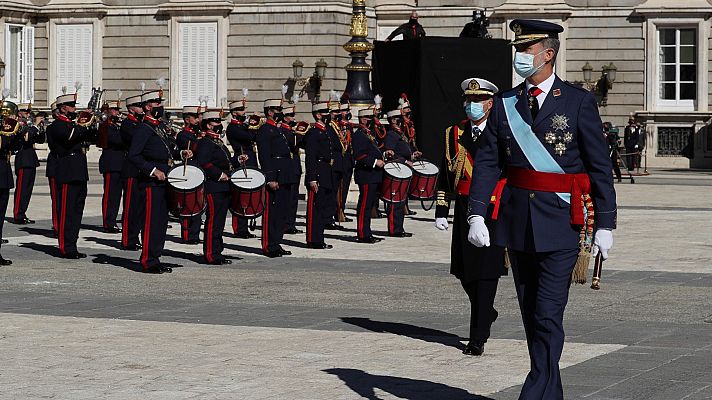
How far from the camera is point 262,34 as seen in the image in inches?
1694

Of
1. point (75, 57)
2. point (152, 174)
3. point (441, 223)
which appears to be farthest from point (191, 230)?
point (75, 57)

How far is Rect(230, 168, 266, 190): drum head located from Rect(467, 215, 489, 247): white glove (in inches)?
372

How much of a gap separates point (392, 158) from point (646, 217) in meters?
4.42

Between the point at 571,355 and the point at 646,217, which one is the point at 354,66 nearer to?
the point at 646,217

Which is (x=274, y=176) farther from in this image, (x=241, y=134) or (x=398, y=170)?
(x=398, y=170)

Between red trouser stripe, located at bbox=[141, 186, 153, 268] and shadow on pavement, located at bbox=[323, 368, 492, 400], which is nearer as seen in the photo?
shadow on pavement, located at bbox=[323, 368, 492, 400]

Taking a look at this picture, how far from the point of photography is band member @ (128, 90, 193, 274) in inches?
625

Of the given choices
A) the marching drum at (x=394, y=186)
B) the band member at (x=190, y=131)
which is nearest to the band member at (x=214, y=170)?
the band member at (x=190, y=131)

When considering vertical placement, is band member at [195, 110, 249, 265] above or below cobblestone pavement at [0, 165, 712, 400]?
above

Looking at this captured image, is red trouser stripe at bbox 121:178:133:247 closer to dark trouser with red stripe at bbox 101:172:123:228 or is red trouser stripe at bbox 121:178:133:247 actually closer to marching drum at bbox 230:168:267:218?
marching drum at bbox 230:168:267:218

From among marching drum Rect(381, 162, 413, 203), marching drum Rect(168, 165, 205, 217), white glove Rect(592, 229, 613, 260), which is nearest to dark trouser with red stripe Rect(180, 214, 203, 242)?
marching drum Rect(381, 162, 413, 203)

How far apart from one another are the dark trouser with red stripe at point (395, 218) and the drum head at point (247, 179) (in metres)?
3.31

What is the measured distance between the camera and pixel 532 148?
7.97 m

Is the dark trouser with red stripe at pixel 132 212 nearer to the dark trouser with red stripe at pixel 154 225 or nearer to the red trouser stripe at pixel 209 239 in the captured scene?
the red trouser stripe at pixel 209 239
